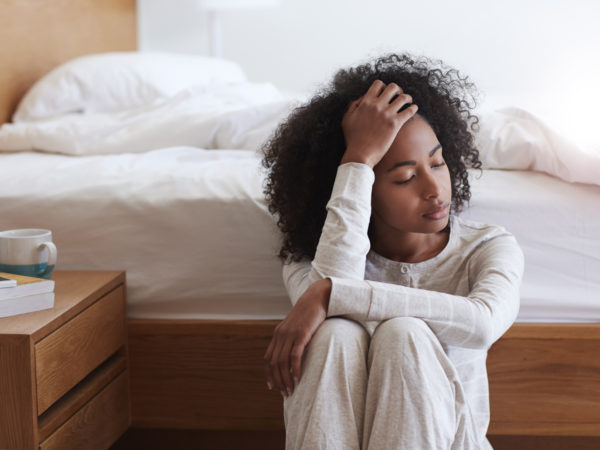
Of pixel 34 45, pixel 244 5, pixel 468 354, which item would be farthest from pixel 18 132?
pixel 244 5

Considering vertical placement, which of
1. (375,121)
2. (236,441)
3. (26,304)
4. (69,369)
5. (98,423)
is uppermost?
(375,121)

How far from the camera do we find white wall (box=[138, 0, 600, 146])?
294 centimetres

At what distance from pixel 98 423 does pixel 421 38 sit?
2.39 meters

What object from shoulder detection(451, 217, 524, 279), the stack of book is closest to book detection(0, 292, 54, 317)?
the stack of book

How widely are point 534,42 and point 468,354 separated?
2.35 m

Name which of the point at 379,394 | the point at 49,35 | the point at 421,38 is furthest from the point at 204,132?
the point at 421,38

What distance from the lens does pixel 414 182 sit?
38.2 inches

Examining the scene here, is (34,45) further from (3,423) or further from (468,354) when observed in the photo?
(468,354)

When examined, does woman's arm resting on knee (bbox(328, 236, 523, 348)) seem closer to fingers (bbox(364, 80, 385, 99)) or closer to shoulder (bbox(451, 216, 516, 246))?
shoulder (bbox(451, 216, 516, 246))

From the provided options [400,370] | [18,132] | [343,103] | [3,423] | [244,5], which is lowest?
[3,423]

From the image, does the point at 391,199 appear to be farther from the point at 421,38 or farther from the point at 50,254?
the point at 421,38

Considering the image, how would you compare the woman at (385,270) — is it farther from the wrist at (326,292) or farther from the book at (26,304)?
the book at (26,304)

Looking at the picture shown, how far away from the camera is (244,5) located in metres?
2.96

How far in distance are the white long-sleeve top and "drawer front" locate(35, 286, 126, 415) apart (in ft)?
0.96
